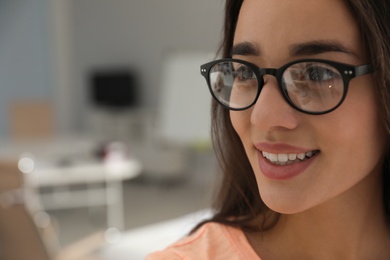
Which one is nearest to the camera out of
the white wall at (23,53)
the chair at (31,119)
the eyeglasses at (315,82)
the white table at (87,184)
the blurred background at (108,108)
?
the eyeglasses at (315,82)

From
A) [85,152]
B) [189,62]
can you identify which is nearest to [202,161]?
[189,62]

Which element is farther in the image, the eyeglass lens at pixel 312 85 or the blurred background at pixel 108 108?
the blurred background at pixel 108 108

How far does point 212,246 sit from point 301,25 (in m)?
0.44

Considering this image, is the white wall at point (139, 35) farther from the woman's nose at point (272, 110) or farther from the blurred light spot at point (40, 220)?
the woman's nose at point (272, 110)

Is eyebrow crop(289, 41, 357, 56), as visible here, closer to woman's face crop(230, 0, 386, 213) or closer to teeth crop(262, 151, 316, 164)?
woman's face crop(230, 0, 386, 213)

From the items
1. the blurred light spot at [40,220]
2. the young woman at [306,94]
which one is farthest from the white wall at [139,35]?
the young woman at [306,94]

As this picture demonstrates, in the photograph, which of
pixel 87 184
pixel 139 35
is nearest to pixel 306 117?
pixel 87 184

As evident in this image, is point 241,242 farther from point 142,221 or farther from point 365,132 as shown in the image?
point 142,221

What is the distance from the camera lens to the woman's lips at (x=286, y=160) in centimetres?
87

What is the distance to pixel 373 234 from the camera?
1.09 meters

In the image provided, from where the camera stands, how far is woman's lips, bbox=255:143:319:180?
874 mm

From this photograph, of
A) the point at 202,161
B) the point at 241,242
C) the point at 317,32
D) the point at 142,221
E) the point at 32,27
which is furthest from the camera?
the point at 32,27

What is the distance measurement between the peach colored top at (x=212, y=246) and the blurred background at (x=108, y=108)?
3.47 m

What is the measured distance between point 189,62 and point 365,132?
514cm
